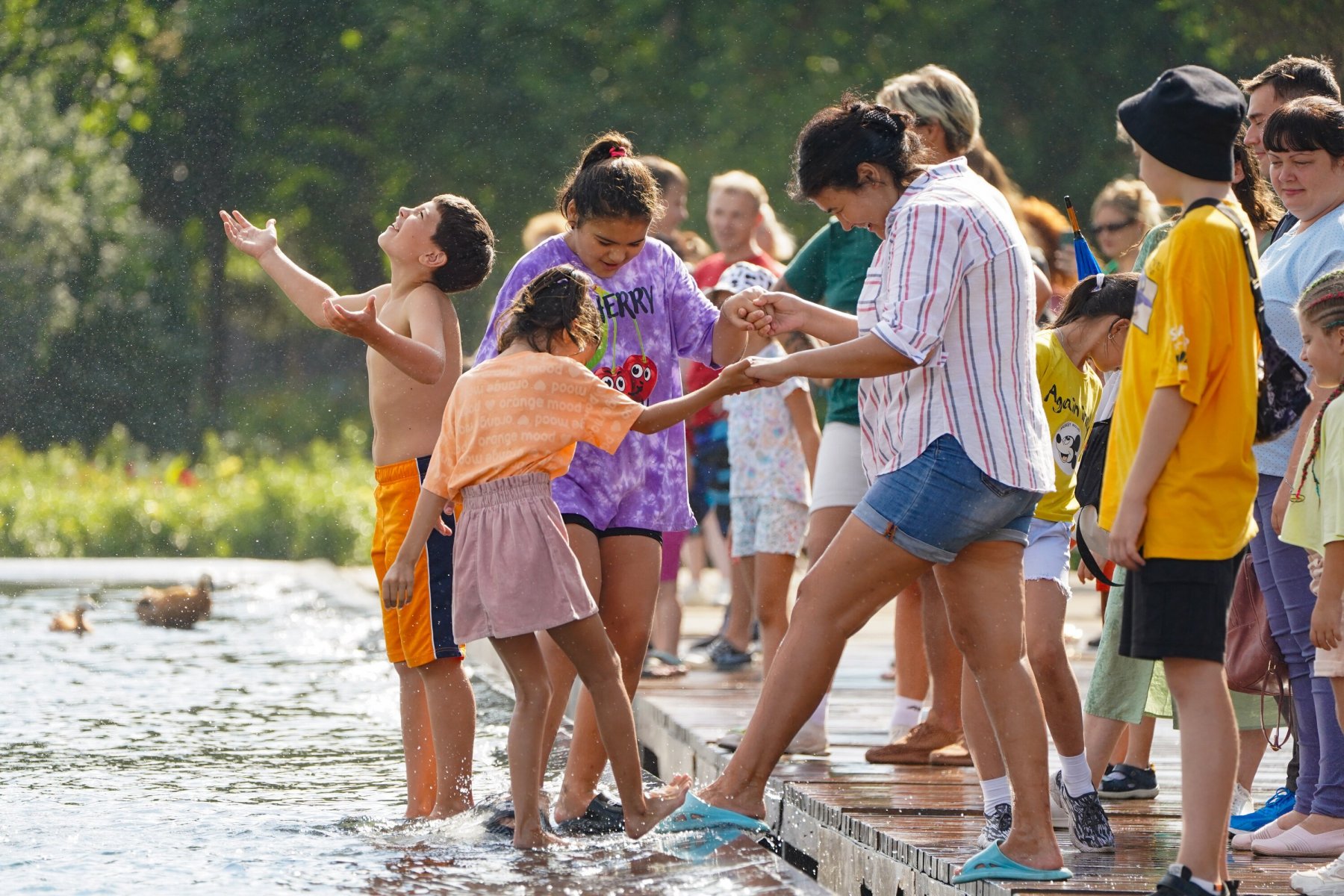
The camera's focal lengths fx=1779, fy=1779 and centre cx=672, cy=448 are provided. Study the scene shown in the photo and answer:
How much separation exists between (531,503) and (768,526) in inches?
95.2

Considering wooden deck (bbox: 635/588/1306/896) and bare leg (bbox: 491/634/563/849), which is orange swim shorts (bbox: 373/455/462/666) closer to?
bare leg (bbox: 491/634/563/849)

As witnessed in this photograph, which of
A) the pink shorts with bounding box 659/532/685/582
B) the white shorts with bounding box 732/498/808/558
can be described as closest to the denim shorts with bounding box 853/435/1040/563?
the white shorts with bounding box 732/498/808/558

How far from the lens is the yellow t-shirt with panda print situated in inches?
176

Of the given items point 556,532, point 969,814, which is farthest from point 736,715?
point 556,532

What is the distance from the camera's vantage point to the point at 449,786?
4.35 meters

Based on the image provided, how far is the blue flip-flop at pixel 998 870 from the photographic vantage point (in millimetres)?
3588

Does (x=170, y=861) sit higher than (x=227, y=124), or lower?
lower

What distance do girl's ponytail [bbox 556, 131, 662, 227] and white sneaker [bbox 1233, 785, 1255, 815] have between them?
210 cm

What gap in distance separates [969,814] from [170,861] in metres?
1.93

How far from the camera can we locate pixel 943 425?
3.66 meters

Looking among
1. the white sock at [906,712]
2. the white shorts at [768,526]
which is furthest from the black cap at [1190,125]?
the white shorts at [768,526]

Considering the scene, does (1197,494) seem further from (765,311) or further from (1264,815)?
(1264,815)

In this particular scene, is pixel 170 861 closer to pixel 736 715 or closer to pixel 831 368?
pixel 831 368

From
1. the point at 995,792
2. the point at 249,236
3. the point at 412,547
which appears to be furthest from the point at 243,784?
the point at 995,792
